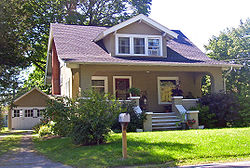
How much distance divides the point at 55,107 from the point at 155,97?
8705 millimetres

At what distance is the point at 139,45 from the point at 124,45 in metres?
0.97

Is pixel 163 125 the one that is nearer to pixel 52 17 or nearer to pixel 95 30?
pixel 95 30

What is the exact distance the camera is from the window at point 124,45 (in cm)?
1838

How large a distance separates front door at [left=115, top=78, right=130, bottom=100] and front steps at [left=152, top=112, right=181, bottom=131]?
3333mm

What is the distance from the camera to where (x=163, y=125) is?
52.0 ft

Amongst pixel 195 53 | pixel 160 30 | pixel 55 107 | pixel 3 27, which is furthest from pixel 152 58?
pixel 3 27

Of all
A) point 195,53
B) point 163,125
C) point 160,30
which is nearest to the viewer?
point 163,125

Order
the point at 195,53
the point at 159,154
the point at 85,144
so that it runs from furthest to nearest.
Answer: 1. the point at 195,53
2. the point at 85,144
3. the point at 159,154

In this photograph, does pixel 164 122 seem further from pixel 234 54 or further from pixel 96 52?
pixel 234 54

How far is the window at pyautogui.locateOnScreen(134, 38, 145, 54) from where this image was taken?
61.3ft

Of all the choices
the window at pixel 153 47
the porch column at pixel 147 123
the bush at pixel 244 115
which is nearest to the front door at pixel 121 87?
the window at pixel 153 47

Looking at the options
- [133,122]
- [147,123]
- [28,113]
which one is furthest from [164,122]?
[28,113]

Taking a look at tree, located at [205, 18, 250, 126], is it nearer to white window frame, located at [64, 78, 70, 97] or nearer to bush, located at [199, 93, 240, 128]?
bush, located at [199, 93, 240, 128]

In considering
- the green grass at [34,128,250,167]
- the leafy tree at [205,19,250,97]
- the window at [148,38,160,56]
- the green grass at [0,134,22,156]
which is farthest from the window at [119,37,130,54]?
the leafy tree at [205,19,250,97]
